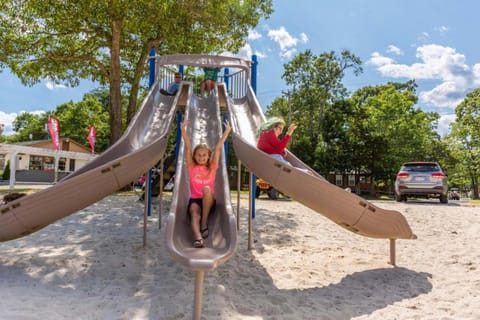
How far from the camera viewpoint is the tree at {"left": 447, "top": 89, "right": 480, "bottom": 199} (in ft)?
→ 90.2

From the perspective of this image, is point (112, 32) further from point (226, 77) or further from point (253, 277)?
point (253, 277)

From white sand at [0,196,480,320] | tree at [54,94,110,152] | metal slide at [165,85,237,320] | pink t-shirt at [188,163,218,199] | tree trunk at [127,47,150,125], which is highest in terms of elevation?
tree at [54,94,110,152]

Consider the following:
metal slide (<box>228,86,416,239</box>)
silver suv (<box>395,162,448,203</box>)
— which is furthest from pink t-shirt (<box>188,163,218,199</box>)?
silver suv (<box>395,162,448,203</box>)

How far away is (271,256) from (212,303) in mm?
2105

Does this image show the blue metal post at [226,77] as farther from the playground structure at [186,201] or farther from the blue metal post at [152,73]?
the playground structure at [186,201]

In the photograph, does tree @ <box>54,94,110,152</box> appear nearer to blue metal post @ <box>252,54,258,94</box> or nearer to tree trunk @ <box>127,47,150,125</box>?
tree trunk @ <box>127,47,150,125</box>

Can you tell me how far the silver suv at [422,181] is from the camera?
12.0m

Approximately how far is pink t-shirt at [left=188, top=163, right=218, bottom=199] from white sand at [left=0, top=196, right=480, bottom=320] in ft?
3.54

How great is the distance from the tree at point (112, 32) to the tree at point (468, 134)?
73.1 ft

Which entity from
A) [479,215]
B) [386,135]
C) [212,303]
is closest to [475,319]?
[212,303]

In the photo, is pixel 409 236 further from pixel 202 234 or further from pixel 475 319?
pixel 202 234

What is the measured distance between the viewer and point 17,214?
3.83 m

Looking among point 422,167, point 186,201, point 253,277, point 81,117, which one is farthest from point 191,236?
point 81,117

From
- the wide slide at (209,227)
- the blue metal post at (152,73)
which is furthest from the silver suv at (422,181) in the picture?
the wide slide at (209,227)
